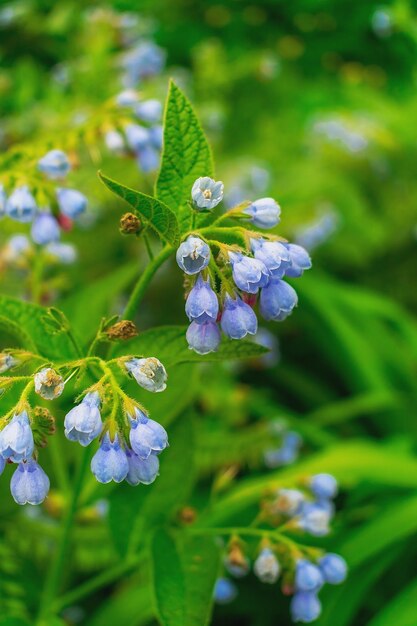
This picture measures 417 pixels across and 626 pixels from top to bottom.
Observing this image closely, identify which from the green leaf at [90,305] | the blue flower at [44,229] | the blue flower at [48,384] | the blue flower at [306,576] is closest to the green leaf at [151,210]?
the blue flower at [48,384]

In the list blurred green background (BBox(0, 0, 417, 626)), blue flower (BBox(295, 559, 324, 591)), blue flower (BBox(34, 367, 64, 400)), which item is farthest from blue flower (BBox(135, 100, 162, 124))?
blue flower (BBox(295, 559, 324, 591))

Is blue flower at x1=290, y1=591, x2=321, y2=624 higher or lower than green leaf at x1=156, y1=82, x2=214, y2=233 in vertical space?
lower

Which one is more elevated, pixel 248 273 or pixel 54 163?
pixel 248 273

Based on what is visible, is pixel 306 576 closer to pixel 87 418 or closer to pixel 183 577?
pixel 183 577

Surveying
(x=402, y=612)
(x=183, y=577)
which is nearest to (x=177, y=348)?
(x=183, y=577)

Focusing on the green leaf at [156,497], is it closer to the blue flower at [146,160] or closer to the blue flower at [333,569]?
the blue flower at [333,569]

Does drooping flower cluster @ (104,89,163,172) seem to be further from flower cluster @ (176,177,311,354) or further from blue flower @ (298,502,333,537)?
blue flower @ (298,502,333,537)
